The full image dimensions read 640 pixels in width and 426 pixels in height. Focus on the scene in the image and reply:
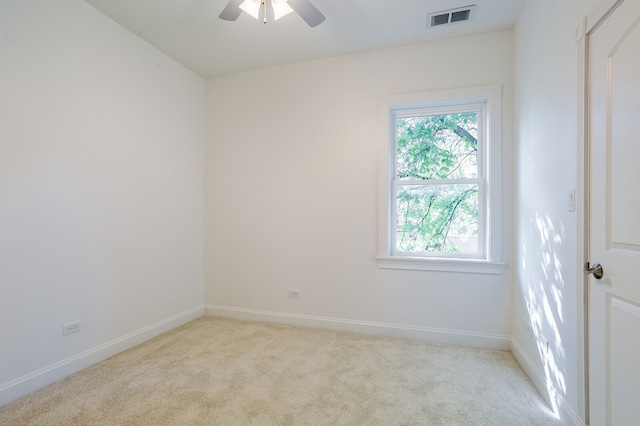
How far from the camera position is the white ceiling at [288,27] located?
2.38 meters

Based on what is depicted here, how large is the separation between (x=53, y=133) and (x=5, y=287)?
1093 millimetres

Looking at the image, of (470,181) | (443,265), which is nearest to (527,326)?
(443,265)

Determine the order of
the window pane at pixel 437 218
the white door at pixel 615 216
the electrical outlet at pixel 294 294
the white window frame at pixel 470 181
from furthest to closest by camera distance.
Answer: the electrical outlet at pixel 294 294 → the window pane at pixel 437 218 → the white window frame at pixel 470 181 → the white door at pixel 615 216

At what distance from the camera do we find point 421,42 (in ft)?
9.40

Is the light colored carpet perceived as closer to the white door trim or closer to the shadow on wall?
the shadow on wall

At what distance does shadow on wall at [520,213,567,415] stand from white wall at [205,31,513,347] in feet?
1.48

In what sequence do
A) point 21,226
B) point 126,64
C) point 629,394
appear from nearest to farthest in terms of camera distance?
point 629,394 < point 21,226 < point 126,64

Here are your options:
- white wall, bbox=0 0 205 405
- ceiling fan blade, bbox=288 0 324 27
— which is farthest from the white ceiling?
ceiling fan blade, bbox=288 0 324 27

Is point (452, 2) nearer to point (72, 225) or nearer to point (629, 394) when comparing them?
point (629, 394)

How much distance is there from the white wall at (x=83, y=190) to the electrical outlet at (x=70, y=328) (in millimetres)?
33

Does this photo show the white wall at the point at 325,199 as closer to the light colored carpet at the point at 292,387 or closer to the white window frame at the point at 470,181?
the white window frame at the point at 470,181

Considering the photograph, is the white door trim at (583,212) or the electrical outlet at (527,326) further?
the electrical outlet at (527,326)

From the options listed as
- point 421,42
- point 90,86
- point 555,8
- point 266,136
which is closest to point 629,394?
point 555,8

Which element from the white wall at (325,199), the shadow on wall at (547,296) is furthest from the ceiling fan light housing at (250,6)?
the shadow on wall at (547,296)
